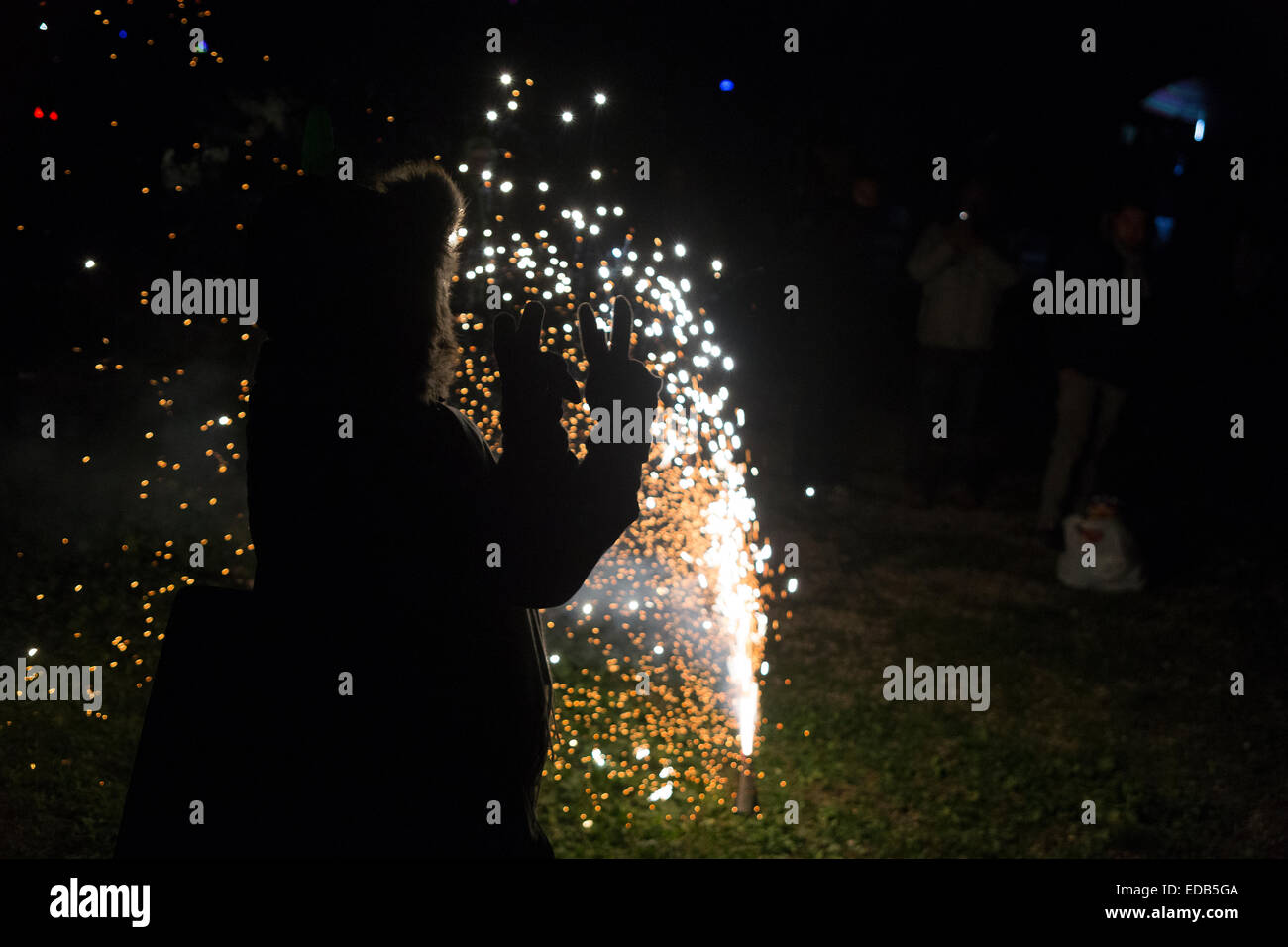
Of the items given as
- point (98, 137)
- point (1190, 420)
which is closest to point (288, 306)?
point (98, 137)

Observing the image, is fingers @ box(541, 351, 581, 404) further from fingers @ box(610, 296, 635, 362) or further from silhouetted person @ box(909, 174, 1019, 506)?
silhouetted person @ box(909, 174, 1019, 506)

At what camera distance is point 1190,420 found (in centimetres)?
1161

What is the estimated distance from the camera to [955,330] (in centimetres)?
848

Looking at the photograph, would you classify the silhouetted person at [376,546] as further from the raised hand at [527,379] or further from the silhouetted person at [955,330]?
the silhouetted person at [955,330]

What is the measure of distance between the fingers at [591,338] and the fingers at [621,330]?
20mm

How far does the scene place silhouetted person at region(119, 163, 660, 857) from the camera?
1.85 meters

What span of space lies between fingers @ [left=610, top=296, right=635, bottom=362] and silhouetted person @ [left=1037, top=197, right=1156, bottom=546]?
6.04 meters

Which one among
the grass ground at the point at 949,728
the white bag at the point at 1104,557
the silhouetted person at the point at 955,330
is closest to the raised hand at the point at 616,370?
the grass ground at the point at 949,728

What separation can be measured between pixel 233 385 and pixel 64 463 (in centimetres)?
538

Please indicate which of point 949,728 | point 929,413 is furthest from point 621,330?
point 929,413

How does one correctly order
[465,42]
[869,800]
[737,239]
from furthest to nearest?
[737,239] < [465,42] < [869,800]

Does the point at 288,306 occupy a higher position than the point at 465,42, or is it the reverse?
the point at 465,42

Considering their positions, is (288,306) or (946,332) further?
(946,332)
